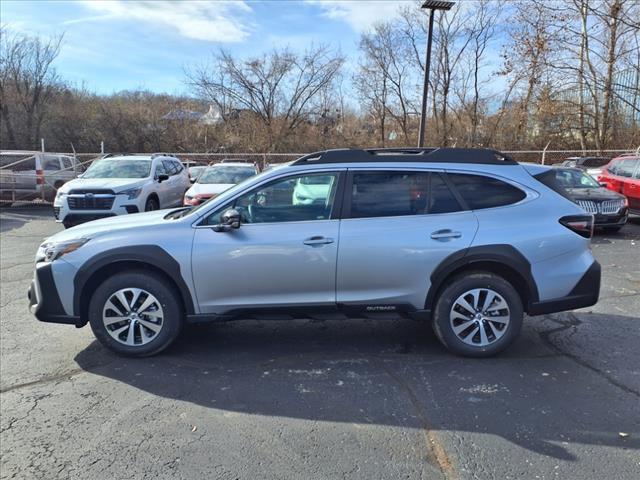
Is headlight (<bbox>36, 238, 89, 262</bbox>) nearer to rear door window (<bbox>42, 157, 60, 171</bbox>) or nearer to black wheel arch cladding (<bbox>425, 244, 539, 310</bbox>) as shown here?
black wheel arch cladding (<bbox>425, 244, 539, 310</bbox>)

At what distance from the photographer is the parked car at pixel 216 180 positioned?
10.9 metres

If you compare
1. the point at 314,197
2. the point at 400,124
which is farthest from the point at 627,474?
the point at 400,124

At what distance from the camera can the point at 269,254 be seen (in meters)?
4.12

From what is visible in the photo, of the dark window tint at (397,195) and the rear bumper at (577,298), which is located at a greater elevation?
the dark window tint at (397,195)

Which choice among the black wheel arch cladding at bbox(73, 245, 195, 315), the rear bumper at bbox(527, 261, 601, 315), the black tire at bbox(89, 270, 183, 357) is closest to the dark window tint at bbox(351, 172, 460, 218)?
the rear bumper at bbox(527, 261, 601, 315)

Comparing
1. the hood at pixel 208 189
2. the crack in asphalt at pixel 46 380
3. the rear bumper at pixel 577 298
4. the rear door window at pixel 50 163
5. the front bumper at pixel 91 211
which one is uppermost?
the rear door window at pixel 50 163

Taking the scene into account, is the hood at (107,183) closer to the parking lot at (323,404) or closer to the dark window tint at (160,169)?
the dark window tint at (160,169)

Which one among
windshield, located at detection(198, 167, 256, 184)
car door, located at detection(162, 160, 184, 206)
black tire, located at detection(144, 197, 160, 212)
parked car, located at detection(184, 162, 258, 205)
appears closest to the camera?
parked car, located at detection(184, 162, 258, 205)

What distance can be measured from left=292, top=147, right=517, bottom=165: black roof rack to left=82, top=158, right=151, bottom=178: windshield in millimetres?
8675

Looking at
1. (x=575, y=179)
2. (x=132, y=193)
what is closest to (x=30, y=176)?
(x=132, y=193)

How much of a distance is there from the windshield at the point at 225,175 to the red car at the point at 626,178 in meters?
9.43

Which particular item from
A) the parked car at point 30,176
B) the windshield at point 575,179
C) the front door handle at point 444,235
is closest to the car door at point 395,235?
the front door handle at point 444,235

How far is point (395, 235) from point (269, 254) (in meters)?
1.08

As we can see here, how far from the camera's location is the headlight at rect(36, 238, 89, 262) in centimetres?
428
